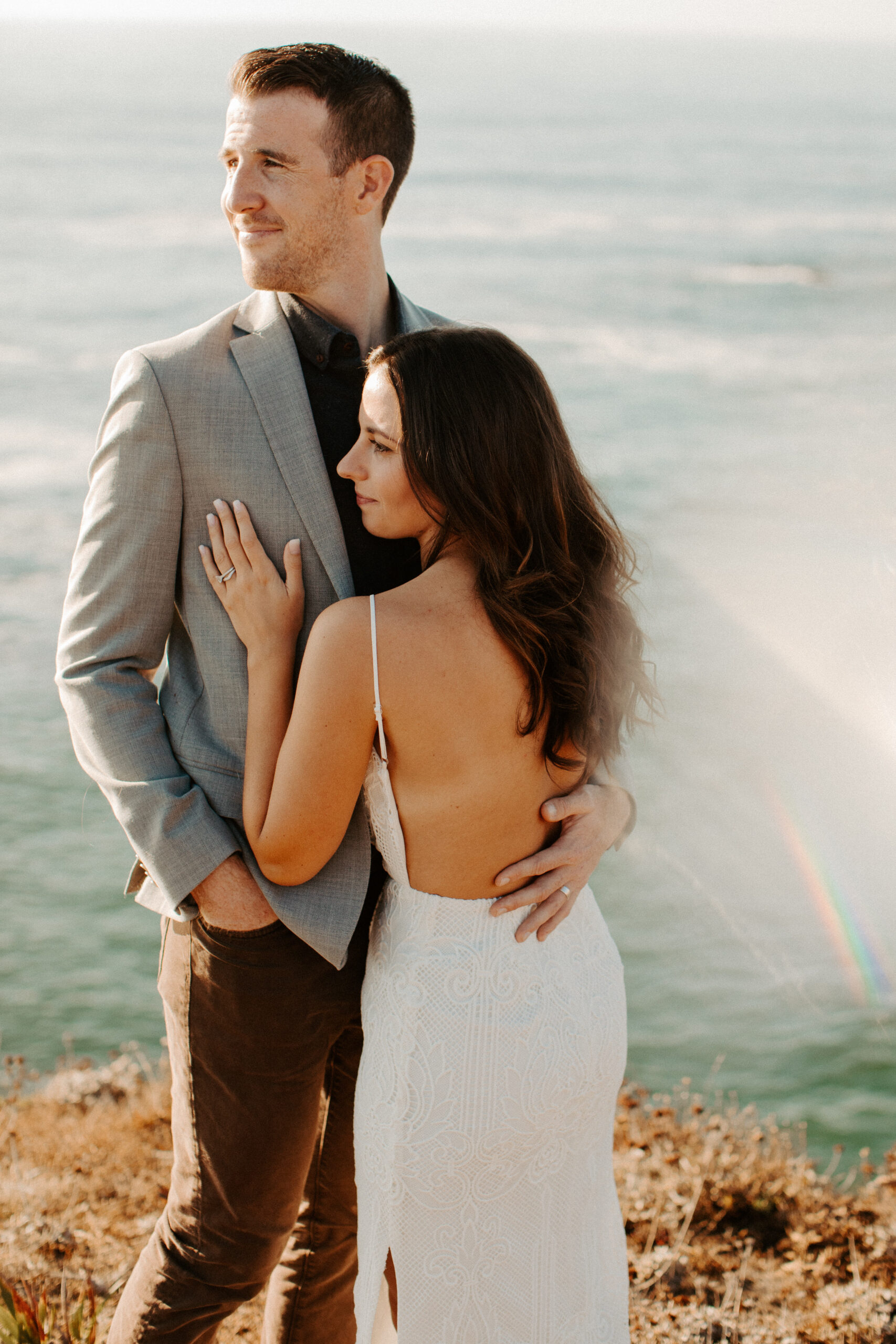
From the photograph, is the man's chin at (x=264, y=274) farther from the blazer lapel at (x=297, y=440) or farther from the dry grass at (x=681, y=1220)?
the dry grass at (x=681, y=1220)

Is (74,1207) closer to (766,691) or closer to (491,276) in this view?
(766,691)

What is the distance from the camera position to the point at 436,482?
192cm

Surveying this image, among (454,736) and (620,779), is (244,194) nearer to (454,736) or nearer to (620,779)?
(454,736)

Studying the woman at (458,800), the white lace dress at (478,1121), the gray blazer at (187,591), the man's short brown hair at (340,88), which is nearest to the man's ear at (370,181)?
the man's short brown hair at (340,88)

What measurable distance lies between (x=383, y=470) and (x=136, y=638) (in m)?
0.54

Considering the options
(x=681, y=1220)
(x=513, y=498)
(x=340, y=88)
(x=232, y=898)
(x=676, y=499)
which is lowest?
(x=676, y=499)

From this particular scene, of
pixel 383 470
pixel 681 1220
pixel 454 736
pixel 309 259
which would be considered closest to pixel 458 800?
pixel 454 736

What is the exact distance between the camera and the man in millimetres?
2039

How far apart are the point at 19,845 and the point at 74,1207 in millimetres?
5202

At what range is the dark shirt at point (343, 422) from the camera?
7.27 ft

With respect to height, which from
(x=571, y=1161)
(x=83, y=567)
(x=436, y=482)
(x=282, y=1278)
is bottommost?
(x=282, y=1278)

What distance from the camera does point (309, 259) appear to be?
228 centimetres

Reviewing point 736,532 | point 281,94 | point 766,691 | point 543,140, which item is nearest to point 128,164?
point 543,140

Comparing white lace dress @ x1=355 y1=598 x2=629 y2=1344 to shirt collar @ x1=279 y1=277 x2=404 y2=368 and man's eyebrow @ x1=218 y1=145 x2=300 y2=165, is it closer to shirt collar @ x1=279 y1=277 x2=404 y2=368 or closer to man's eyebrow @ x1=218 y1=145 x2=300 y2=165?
shirt collar @ x1=279 y1=277 x2=404 y2=368
